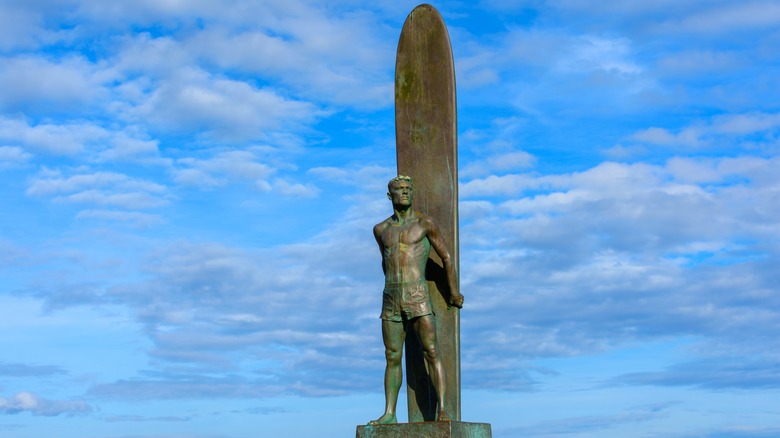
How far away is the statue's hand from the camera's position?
12.5m

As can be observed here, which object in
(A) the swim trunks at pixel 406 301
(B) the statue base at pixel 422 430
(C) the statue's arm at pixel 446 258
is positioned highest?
(C) the statue's arm at pixel 446 258

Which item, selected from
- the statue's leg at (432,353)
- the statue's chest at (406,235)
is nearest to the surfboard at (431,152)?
the statue's leg at (432,353)

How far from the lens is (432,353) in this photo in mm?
11828

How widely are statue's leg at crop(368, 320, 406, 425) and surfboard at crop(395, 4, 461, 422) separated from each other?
582 millimetres

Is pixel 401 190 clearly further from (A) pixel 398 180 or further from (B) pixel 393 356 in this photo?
(B) pixel 393 356

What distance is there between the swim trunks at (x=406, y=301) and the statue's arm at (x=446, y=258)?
1.31 ft

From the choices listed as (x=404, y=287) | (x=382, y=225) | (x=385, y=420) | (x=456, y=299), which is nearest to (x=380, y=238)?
(x=382, y=225)

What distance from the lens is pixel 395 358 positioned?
Answer: 39.2 ft

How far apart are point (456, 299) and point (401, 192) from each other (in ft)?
4.35

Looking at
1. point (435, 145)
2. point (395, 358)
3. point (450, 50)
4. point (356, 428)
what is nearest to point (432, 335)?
point (395, 358)

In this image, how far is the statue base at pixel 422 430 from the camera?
11398 mm

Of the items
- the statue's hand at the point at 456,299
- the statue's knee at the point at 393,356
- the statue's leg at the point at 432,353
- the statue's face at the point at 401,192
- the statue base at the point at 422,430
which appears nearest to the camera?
the statue base at the point at 422,430

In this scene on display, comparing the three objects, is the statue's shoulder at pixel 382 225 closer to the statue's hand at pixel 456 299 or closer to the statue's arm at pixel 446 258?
the statue's arm at pixel 446 258

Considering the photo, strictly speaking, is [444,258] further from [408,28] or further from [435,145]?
[408,28]
